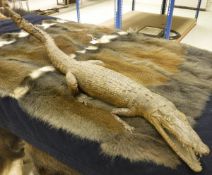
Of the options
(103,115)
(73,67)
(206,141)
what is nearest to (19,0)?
(73,67)

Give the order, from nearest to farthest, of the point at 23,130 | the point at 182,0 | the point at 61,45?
the point at 23,130 < the point at 61,45 < the point at 182,0

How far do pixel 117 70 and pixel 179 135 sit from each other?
537 millimetres

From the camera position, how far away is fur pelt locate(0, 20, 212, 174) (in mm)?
816

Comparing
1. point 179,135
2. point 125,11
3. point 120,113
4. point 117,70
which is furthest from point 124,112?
point 125,11

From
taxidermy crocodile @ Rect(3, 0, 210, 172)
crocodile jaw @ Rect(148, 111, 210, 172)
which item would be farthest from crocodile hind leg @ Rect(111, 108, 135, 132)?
crocodile jaw @ Rect(148, 111, 210, 172)

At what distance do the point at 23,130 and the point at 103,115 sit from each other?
0.37 metres

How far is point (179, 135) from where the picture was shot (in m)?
0.74

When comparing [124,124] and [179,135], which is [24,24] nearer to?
[124,124]

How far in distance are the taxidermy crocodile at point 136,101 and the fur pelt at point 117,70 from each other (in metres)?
0.03

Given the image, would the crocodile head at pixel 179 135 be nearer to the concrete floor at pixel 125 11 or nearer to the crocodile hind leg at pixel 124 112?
the crocodile hind leg at pixel 124 112

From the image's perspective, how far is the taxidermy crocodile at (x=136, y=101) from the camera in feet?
2.40

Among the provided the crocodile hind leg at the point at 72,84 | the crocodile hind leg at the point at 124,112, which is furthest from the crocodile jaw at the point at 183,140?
the crocodile hind leg at the point at 72,84

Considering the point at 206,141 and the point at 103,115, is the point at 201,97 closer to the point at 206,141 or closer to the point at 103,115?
the point at 206,141

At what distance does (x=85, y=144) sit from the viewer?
33.4 inches
